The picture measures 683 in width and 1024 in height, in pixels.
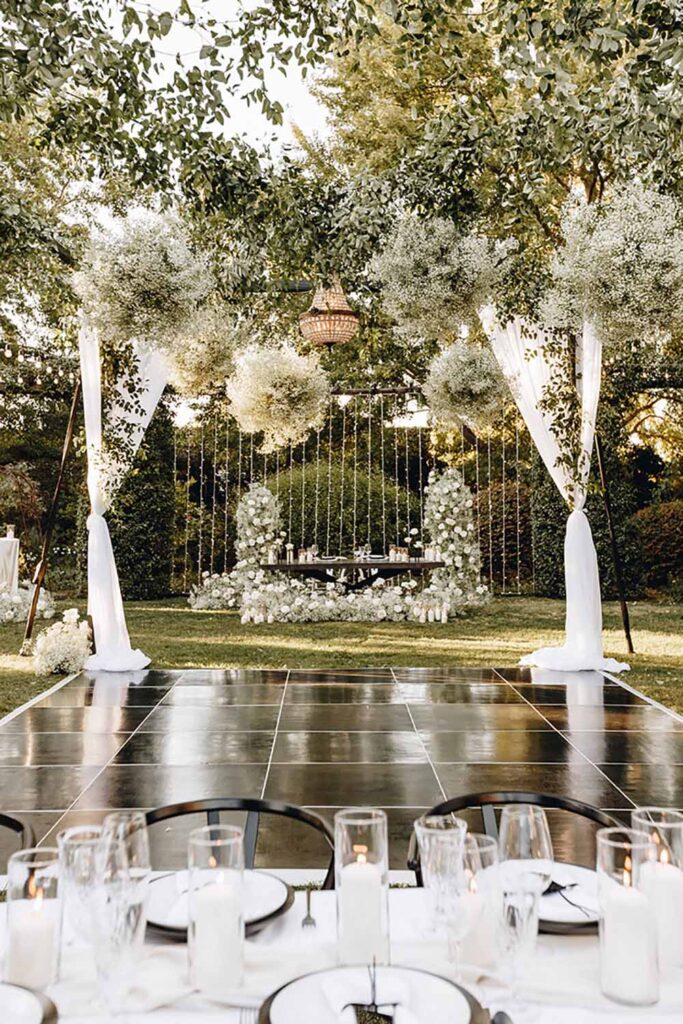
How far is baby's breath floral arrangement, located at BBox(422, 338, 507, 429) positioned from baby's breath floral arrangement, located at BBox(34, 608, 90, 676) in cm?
361

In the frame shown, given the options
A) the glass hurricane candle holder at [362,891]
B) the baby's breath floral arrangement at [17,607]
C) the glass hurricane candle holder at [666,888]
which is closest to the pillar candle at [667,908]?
the glass hurricane candle holder at [666,888]

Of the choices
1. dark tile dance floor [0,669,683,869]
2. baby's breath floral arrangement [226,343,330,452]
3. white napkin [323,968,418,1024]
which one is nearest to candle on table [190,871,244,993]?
white napkin [323,968,418,1024]

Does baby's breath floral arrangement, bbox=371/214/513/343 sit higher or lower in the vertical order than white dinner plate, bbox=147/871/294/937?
higher

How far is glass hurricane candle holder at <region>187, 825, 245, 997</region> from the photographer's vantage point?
117 centimetres

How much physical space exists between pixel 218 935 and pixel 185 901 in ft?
0.95

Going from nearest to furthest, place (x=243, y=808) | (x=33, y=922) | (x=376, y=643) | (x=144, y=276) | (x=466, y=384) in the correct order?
(x=33, y=922) → (x=243, y=808) → (x=144, y=276) → (x=466, y=384) → (x=376, y=643)

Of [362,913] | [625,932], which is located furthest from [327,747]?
[625,932]

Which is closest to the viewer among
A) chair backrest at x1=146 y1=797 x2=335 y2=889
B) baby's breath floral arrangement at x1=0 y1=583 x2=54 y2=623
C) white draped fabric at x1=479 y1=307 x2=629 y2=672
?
chair backrest at x1=146 y1=797 x2=335 y2=889

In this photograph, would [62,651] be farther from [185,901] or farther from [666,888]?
[666,888]

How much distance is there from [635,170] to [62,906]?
195 inches

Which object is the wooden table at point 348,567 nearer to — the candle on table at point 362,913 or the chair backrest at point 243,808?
the chair backrest at point 243,808

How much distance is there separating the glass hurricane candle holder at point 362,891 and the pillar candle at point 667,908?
0.37 m

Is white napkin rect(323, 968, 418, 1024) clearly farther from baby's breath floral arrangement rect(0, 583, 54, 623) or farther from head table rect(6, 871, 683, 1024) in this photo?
baby's breath floral arrangement rect(0, 583, 54, 623)

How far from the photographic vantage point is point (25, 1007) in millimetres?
1115
